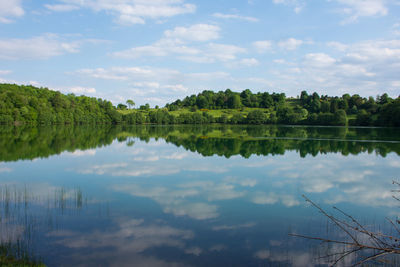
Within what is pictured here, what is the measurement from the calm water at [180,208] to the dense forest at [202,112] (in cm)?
8051

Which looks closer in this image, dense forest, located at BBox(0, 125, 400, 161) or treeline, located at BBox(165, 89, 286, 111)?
dense forest, located at BBox(0, 125, 400, 161)

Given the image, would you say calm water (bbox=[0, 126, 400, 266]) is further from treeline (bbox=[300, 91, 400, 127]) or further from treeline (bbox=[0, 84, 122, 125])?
treeline (bbox=[0, 84, 122, 125])

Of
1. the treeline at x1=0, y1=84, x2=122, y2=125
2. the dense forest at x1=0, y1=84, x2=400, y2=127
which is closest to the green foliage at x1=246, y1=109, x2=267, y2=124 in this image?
the dense forest at x1=0, y1=84, x2=400, y2=127

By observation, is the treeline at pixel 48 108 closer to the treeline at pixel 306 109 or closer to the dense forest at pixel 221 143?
the treeline at pixel 306 109

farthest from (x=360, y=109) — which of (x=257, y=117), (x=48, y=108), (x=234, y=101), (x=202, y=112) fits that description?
(x=48, y=108)

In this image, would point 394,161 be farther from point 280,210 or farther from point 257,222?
point 257,222

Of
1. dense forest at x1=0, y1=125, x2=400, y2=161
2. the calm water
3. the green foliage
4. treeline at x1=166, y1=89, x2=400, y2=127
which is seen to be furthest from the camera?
the green foliage

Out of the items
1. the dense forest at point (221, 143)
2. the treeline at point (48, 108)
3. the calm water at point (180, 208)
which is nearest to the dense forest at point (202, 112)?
the treeline at point (48, 108)

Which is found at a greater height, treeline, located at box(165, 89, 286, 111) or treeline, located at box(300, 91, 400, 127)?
treeline, located at box(165, 89, 286, 111)

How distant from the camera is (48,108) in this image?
10669cm

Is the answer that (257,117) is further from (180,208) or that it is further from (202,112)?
(180,208)

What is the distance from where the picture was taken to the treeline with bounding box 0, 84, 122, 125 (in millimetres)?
95006

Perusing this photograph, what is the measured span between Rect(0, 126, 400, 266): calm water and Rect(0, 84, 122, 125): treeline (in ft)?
279

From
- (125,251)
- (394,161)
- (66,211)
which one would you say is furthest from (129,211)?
(394,161)
